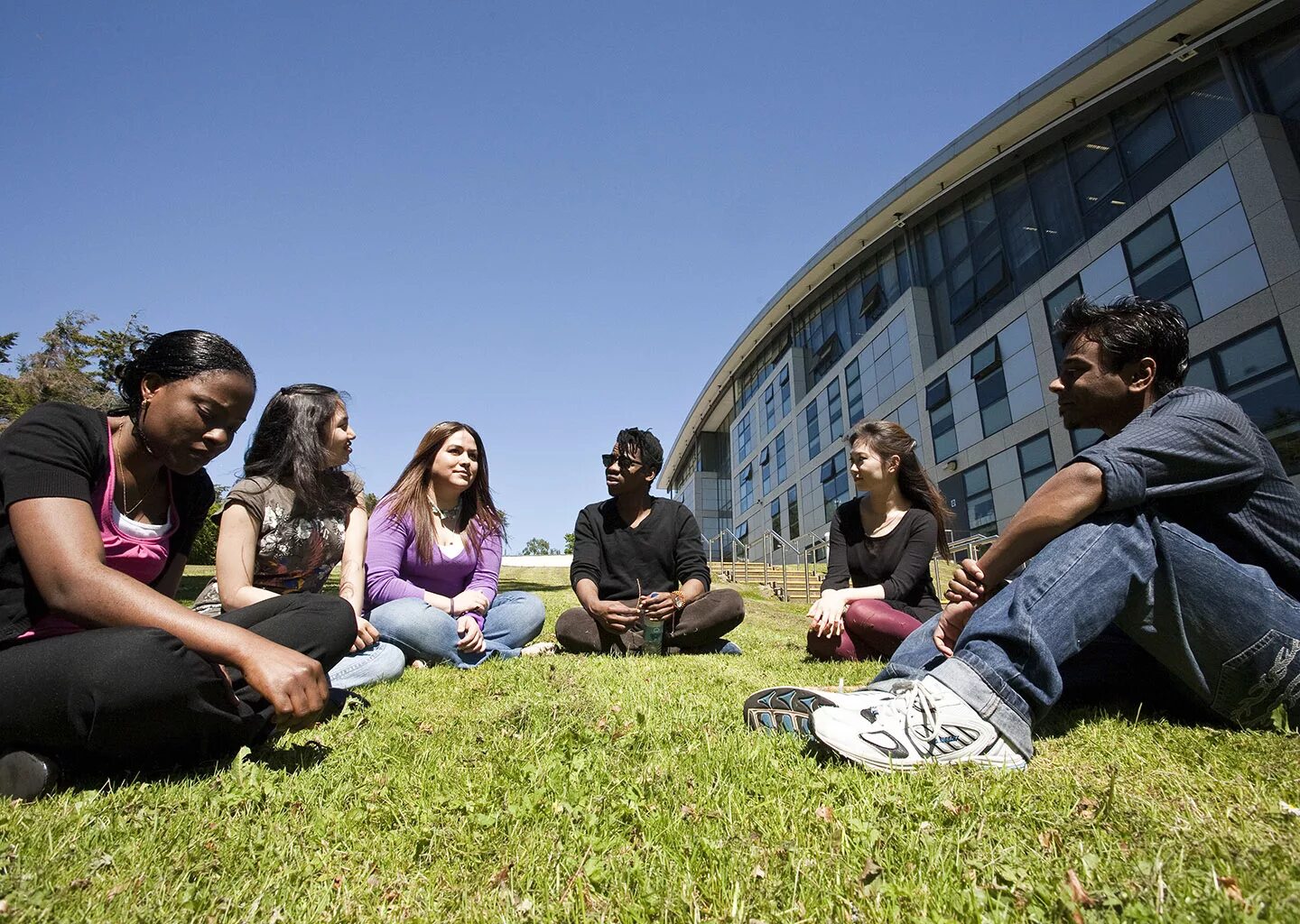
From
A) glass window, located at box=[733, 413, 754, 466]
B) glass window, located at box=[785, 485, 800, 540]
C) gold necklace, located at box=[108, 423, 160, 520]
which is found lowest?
gold necklace, located at box=[108, 423, 160, 520]

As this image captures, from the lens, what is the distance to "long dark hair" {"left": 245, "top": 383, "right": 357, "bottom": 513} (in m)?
4.06

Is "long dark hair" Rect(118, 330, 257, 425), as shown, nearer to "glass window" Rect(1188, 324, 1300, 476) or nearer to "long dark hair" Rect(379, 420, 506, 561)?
"long dark hair" Rect(379, 420, 506, 561)

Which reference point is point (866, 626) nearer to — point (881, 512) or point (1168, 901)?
point (881, 512)

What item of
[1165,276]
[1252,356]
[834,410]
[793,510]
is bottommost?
[793,510]

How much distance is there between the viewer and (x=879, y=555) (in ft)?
17.7

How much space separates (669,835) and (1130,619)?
1766 millimetres

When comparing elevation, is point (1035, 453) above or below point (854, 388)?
below

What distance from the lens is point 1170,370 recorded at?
9.18ft

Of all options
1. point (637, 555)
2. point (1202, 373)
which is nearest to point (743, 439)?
point (1202, 373)

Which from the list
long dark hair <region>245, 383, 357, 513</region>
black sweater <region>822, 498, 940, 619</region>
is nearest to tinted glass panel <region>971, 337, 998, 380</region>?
black sweater <region>822, 498, 940, 619</region>

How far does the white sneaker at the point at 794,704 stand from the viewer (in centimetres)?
Answer: 235

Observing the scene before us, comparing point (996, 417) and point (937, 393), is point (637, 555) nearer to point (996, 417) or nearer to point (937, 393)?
point (996, 417)

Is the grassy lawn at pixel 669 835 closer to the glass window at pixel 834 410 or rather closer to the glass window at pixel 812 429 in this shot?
the glass window at pixel 834 410

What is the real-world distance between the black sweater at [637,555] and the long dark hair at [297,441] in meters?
2.33
